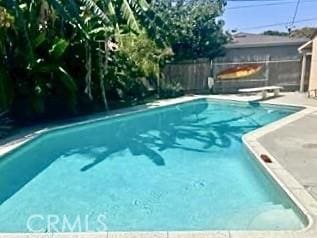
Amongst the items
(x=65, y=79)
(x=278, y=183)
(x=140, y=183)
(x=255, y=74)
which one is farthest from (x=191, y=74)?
(x=278, y=183)

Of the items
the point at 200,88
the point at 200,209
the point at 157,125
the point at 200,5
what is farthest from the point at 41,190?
the point at 200,5

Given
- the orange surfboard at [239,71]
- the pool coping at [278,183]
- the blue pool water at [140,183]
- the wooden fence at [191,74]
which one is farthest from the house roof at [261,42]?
the pool coping at [278,183]

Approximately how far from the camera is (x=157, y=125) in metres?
16.3

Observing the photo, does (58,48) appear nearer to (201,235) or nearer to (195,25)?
(201,235)

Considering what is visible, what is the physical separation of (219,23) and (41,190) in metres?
20.6

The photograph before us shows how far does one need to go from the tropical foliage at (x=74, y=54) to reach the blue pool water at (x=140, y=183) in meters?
1.67

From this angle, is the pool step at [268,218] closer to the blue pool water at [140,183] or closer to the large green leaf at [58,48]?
the blue pool water at [140,183]

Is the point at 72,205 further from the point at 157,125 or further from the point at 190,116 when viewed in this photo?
the point at 190,116

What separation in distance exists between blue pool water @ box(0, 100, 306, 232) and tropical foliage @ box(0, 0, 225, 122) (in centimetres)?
167

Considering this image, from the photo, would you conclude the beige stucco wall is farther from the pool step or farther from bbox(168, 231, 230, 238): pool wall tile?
bbox(168, 231, 230, 238): pool wall tile

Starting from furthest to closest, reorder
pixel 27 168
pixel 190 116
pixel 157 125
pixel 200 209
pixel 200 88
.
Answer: pixel 200 88 < pixel 190 116 < pixel 157 125 < pixel 27 168 < pixel 200 209

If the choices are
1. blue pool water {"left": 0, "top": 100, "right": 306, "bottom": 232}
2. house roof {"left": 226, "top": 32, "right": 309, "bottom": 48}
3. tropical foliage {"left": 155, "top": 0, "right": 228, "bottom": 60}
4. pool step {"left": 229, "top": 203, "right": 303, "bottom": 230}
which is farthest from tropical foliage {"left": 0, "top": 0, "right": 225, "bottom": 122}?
house roof {"left": 226, "top": 32, "right": 309, "bottom": 48}

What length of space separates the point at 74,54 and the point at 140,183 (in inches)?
335

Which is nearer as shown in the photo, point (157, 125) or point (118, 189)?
point (118, 189)
